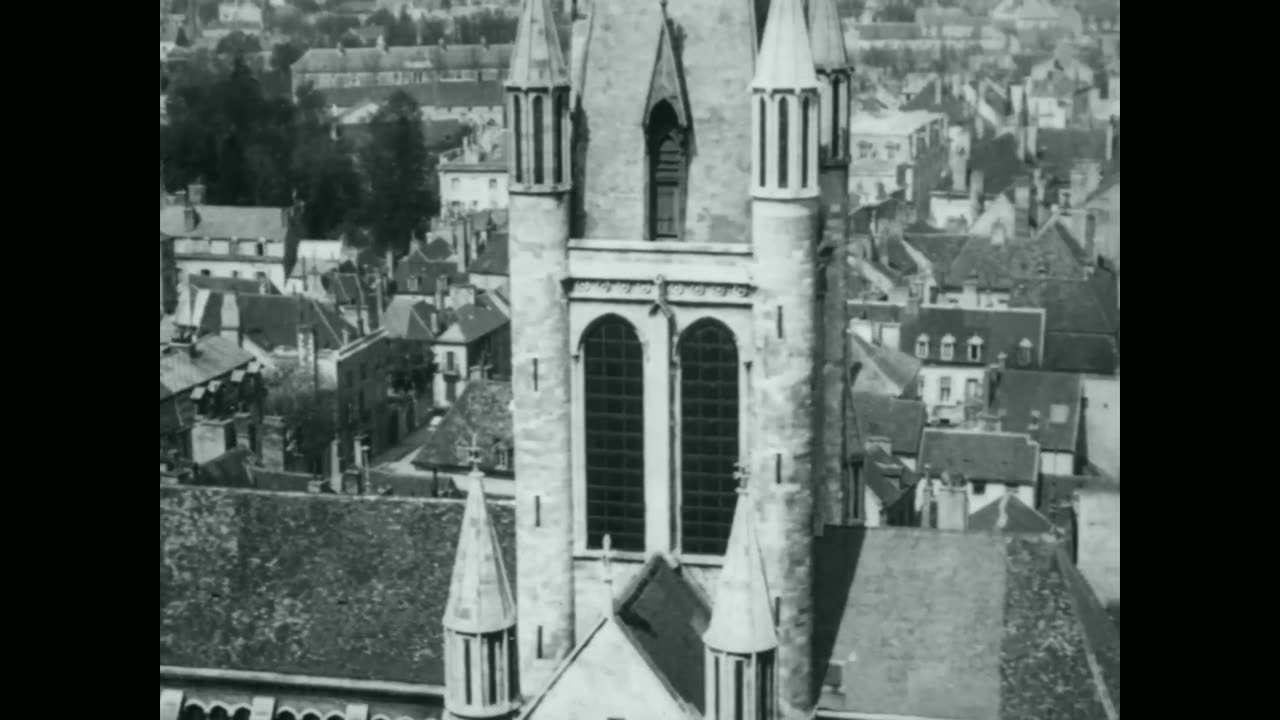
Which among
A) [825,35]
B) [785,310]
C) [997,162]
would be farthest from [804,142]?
[997,162]

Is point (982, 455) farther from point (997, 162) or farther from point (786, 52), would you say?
point (997, 162)

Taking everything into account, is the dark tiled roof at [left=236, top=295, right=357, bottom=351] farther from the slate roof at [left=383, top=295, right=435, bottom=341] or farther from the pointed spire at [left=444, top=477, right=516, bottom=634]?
the pointed spire at [left=444, top=477, right=516, bottom=634]

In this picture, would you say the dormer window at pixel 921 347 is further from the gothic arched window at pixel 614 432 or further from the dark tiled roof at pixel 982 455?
the gothic arched window at pixel 614 432

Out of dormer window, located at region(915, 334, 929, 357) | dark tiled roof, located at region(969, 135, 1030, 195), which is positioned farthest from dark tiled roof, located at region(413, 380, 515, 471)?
dark tiled roof, located at region(969, 135, 1030, 195)
